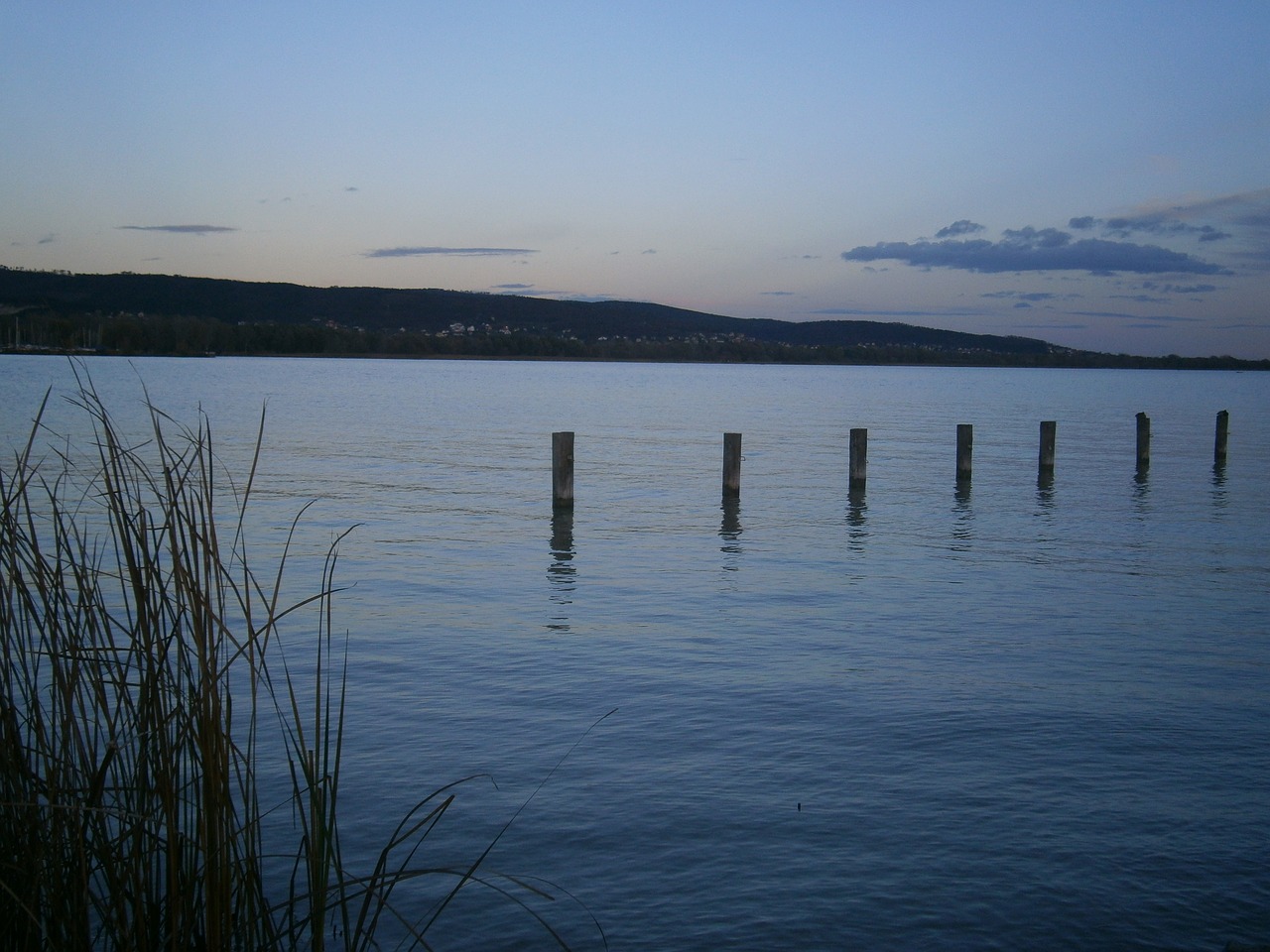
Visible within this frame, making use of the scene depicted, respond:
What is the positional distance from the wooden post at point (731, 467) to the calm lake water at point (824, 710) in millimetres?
536

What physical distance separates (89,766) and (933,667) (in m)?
7.29

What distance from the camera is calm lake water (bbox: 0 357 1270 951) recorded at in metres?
5.33

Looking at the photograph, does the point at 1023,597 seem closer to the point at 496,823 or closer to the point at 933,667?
the point at 933,667

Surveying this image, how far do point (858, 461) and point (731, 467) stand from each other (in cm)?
330

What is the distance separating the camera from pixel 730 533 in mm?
17750

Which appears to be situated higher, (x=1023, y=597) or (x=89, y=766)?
(x=89, y=766)

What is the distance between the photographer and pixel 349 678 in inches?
351

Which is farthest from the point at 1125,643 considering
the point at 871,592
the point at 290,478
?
the point at 290,478

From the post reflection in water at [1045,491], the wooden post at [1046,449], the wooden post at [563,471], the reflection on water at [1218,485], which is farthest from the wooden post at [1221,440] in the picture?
the wooden post at [563,471]

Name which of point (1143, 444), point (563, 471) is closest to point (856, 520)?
point (563, 471)

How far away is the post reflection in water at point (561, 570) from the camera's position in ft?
37.9

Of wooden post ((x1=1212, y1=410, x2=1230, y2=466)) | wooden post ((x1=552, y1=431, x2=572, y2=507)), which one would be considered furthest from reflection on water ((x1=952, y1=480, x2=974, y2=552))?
wooden post ((x1=1212, y1=410, x2=1230, y2=466))

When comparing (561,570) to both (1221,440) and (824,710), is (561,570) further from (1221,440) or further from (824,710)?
(1221,440)

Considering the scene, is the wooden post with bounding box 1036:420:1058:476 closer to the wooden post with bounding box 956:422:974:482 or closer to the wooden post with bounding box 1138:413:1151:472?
the wooden post with bounding box 956:422:974:482
